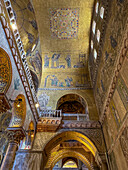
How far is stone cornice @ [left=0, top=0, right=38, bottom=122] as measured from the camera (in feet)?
15.6

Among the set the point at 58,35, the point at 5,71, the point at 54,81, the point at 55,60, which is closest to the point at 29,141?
the point at 5,71

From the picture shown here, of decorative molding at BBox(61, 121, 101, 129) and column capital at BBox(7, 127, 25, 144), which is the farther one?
decorative molding at BBox(61, 121, 101, 129)

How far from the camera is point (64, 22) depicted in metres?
13.6

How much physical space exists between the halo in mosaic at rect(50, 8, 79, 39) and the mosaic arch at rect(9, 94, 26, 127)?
31.6 feet

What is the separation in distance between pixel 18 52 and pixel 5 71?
3.71 feet

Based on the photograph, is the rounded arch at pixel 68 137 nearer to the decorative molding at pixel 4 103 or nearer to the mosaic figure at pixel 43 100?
the mosaic figure at pixel 43 100

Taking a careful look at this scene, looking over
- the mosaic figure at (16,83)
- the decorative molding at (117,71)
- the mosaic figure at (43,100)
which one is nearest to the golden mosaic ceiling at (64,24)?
the mosaic figure at (43,100)

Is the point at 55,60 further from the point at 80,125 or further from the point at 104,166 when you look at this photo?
the point at 104,166

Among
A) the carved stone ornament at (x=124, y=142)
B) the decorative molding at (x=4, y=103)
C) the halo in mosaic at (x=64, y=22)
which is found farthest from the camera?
the halo in mosaic at (x=64, y=22)

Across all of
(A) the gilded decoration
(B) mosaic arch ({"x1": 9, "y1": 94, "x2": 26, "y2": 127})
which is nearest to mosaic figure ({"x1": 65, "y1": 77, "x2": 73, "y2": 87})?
(A) the gilded decoration

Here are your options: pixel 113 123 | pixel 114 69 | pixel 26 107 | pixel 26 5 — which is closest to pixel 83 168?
pixel 113 123

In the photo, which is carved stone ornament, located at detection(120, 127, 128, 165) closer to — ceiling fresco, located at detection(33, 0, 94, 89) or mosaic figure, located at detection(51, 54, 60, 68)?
ceiling fresco, located at detection(33, 0, 94, 89)

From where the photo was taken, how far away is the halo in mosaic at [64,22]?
13164 mm

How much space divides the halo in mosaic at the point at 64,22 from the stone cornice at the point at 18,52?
28.9 feet
